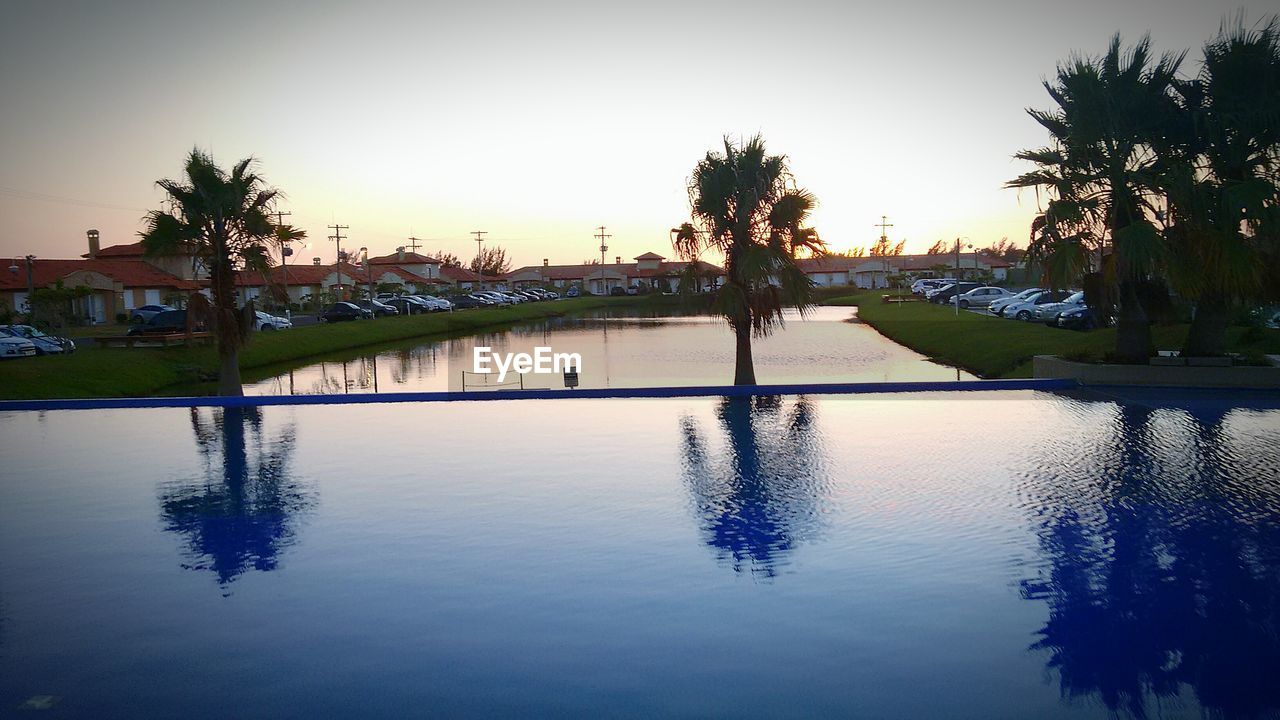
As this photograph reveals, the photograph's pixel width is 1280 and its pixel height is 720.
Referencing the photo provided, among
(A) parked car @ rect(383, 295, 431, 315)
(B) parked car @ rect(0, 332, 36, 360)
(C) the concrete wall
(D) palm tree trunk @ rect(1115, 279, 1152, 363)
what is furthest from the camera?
(A) parked car @ rect(383, 295, 431, 315)

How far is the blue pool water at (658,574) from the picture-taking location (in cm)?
627

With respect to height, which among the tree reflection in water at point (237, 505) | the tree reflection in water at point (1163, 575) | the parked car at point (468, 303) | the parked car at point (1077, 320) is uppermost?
the parked car at point (468, 303)

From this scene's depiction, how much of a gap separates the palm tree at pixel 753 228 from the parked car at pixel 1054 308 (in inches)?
711

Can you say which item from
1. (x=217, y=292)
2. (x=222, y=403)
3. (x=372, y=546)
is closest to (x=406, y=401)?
(x=222, y=403)

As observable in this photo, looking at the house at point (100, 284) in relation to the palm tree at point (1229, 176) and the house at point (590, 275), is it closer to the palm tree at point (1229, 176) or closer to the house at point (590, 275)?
the palm tree at point (1229, 176)

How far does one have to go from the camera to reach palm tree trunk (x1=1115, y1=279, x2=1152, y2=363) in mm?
19031

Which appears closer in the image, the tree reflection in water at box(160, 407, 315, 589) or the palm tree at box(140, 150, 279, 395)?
the tree reflection in water at box(160, 407, 315, 589)

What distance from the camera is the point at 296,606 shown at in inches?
311

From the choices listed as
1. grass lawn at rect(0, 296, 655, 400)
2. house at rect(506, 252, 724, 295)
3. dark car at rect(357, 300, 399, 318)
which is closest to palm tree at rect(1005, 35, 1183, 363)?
grass lawn at rect(0, 296, 655, 400)

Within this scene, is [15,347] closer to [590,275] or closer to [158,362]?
[158,362]

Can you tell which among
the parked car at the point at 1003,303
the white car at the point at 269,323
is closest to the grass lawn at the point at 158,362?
the white car at the point at 269,323

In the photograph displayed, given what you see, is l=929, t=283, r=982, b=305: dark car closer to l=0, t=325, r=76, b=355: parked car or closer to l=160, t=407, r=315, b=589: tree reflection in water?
l=0, t=325, r=76, b=355: parked car

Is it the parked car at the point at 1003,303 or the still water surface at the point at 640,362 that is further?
the parked car at the point at 1003,303
